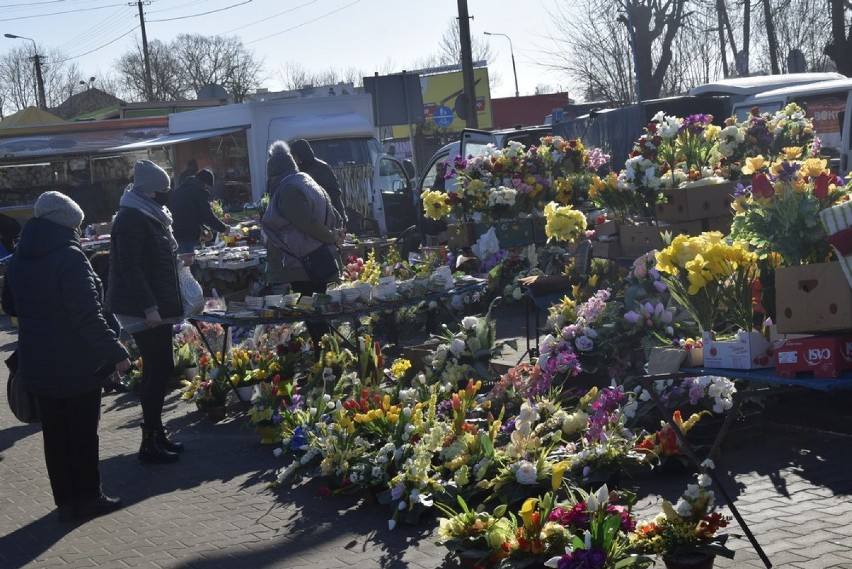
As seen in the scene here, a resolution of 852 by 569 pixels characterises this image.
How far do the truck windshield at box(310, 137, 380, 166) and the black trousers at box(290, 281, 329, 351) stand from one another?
9.89 m

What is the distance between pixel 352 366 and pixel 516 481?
3471 mm

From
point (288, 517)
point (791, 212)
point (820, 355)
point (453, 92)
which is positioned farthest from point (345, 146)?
point (453, 92)

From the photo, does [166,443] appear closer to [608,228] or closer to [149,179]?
[149,179]

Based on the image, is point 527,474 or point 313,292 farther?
point 313,292

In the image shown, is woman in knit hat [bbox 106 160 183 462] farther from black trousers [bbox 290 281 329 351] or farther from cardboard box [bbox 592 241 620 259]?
cardboard box [bbox 592 241 620 259]

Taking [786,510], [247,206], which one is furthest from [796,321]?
[247,206]

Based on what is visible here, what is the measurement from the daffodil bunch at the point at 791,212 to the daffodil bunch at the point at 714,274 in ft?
0.33

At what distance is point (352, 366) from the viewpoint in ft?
29.5

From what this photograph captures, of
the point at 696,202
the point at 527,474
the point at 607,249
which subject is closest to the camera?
the point at 527,474

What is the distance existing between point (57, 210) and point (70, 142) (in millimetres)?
23529

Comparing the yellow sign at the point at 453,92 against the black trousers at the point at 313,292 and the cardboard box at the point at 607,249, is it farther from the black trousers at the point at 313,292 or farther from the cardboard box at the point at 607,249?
the black trousers at the point at 313,292

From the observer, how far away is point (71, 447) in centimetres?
666

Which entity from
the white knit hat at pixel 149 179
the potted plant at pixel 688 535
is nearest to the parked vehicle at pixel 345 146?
the white knit hat at pixel 149 179

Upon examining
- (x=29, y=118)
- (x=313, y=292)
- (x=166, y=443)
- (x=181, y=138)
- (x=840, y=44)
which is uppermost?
(x=29, y=118)
